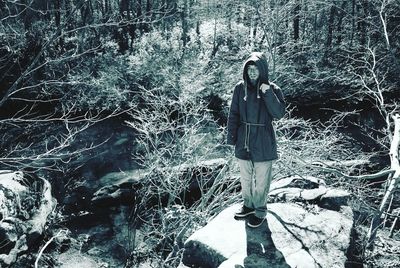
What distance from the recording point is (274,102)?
3.86 m

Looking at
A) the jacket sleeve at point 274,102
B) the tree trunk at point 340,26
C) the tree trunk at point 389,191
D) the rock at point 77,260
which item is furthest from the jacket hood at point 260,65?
the tree trunk at point 340,26

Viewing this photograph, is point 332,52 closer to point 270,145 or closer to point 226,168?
point 226,168

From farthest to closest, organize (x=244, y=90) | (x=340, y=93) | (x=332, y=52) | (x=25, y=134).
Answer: (x=332, y=52) < (x=340, y=93) < (x=25, y=134) < (x=244, y=90)

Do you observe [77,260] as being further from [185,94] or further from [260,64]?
[185,94]

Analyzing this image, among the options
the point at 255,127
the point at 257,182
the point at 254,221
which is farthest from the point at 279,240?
the point at 255,127

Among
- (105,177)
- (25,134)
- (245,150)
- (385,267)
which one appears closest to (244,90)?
(245,150)

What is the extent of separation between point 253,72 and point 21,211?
7737 millimetres

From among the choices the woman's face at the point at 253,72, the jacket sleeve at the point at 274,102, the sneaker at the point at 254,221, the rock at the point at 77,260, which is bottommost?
the rock at the point at 77,260

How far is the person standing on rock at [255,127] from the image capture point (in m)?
3.88

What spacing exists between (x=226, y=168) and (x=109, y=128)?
8761mm

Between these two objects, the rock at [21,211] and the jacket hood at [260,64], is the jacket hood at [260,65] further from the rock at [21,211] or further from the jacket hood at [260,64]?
the rock at [21,211]

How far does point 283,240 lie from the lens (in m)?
4.14

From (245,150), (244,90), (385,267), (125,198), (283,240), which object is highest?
(244,90)

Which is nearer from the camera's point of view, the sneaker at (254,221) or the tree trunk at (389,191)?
the sneaker at (254,221)
